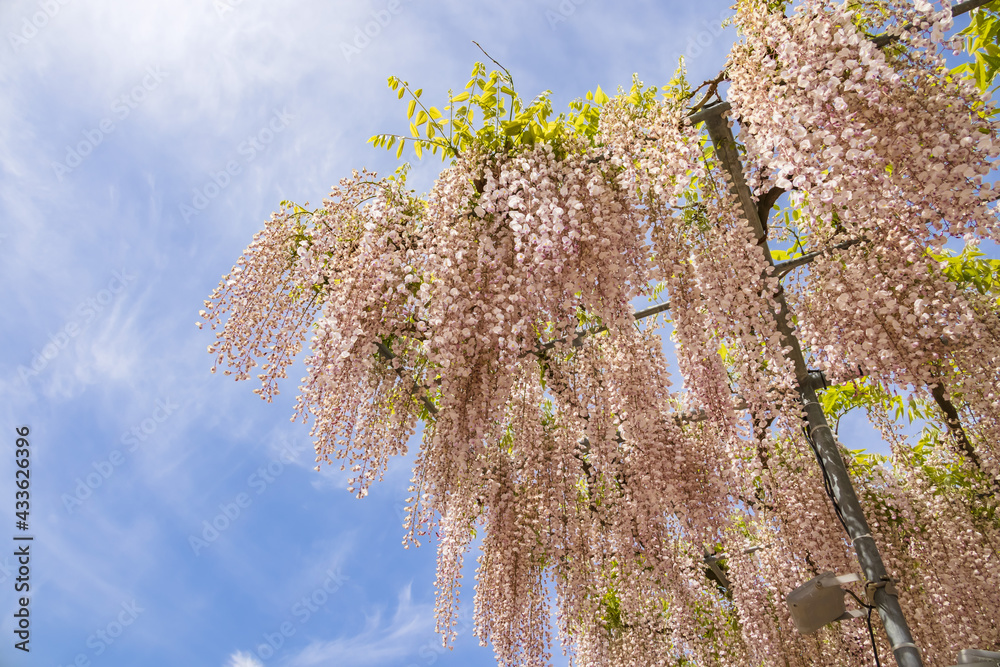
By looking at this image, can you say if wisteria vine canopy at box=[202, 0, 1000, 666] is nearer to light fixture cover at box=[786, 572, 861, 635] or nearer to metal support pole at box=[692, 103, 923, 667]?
metal support pole at box=[692, 103, 923, 667]

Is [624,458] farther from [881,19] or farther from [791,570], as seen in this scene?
[881,19]

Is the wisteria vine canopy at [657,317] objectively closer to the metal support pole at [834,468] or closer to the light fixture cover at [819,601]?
the metal support pole at [834,468]

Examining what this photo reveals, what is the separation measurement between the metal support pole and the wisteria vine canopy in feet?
0.51

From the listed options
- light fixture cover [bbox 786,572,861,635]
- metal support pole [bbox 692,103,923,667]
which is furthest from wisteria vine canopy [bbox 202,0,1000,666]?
light fixture cover [bbox 786,572,861,635]

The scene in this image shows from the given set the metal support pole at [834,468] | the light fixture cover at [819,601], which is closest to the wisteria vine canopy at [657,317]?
the metal support pole at [834,468]

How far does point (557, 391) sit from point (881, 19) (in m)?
2.40

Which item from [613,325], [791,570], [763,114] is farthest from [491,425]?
[791,570]

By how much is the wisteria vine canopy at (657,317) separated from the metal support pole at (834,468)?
16 centimetres

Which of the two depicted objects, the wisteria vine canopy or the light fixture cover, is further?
the light fixture cover

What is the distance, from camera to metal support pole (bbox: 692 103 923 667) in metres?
3.51

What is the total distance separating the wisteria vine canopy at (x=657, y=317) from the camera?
260cm

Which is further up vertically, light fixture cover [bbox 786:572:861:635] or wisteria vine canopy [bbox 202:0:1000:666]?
wisteria vine canopy [bbox 202:0:1000:666]

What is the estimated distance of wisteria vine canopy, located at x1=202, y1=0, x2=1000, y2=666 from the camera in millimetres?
2600

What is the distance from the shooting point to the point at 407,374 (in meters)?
3.40
